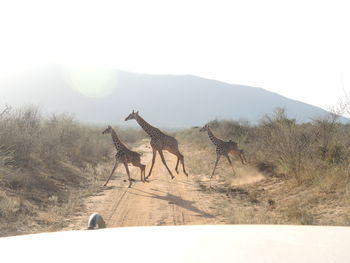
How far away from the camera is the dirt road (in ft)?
28.7

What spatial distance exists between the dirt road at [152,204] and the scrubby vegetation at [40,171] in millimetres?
532

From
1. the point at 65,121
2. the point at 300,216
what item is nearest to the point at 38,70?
the point at 65,121

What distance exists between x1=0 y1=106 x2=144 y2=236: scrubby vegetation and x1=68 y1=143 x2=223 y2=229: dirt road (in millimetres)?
532

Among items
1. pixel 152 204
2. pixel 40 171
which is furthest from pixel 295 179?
pixel 40 171

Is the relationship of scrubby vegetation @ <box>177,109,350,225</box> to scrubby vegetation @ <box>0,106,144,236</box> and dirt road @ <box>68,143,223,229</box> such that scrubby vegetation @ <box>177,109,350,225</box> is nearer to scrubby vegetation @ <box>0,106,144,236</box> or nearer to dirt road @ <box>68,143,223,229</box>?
dirt road @ <box>68,143,223,229</box>

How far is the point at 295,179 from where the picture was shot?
11.6 meters

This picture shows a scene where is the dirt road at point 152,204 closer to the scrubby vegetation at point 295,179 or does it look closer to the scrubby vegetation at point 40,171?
the scrubby vegetation at point 40,171

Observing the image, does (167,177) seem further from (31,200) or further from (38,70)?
(38,70)

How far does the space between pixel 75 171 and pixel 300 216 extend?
9563mm

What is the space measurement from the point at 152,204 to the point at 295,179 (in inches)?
158

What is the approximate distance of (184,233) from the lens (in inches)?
119

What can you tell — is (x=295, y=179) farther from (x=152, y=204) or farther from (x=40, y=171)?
(x=40, y=171)

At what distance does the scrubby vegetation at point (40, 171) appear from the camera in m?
8.83

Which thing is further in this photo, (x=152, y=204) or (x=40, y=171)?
(x=40, y=171)
